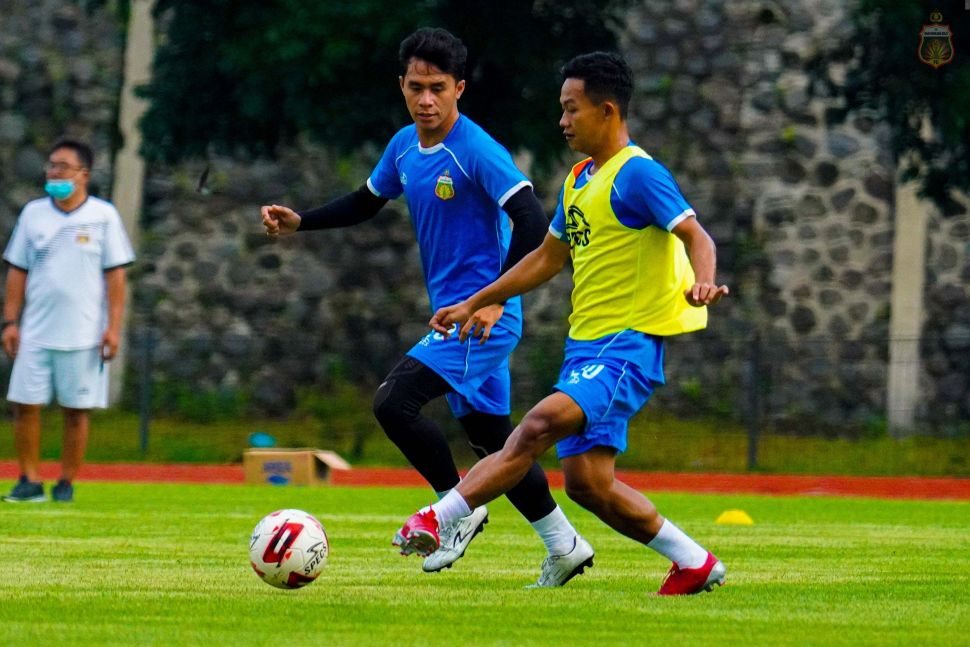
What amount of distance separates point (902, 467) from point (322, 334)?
764 centimetres

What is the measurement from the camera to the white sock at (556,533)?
793 cm

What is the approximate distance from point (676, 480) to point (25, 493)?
742 centimetres

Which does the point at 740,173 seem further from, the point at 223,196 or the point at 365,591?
the point at 365,591

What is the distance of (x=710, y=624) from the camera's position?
6.43m

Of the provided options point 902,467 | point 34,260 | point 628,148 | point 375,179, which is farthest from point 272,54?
point 628,148

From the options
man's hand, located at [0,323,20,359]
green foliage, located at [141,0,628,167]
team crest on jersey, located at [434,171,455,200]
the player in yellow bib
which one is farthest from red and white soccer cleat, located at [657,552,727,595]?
green foliage, located at [141,0,628,167]

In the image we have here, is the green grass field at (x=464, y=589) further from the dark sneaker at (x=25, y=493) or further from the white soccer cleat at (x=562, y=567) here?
the dark sneaker at (x=25, y=493)

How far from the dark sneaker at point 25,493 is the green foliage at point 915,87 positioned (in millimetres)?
8805

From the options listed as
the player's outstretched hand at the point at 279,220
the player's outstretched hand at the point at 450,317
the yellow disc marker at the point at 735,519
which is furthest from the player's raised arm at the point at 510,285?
the yellow disc marker at the point at 735,519

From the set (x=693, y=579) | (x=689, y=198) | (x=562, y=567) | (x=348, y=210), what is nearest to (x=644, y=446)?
(x=689, y=198)

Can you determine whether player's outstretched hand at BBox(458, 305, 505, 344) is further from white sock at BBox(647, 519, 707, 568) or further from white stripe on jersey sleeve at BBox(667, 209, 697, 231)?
white sock at BBox(647, 519, 707, 568)

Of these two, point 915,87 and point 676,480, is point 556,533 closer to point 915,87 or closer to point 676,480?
point 676,480

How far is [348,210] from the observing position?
8.85 metres

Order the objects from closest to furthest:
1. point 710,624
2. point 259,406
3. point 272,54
Result: point 710,624, point 272,54, point 259,406
